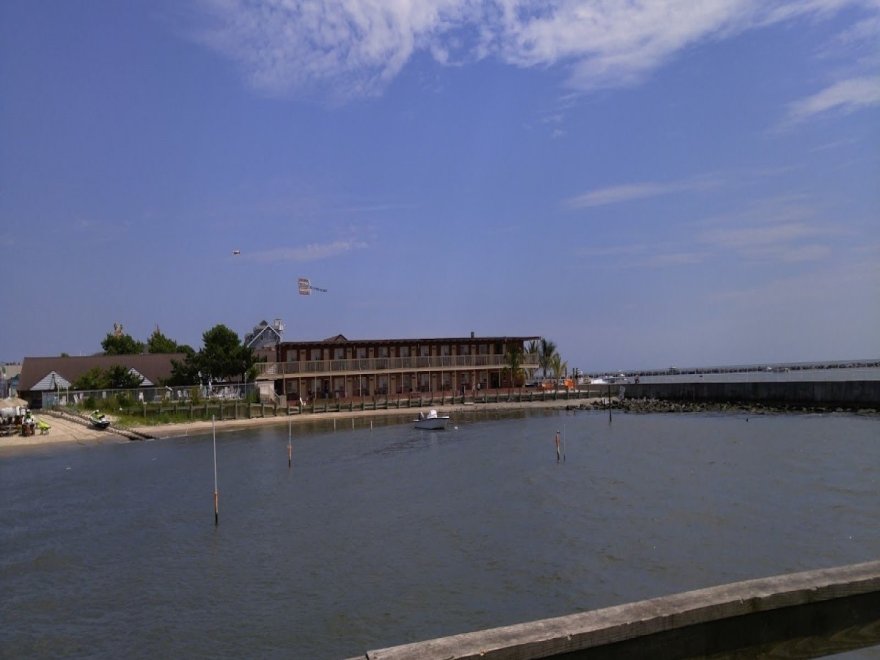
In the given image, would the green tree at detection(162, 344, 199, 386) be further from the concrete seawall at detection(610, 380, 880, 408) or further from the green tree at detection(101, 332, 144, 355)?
the concrete seawall at detection(610, 380, 880, 408)

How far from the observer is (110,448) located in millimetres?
45438

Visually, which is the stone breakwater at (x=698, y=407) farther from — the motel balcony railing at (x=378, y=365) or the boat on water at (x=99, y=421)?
the boat on water at (x=99, y=421)

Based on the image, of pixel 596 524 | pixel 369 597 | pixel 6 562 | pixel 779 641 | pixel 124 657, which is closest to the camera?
pixel 779 641

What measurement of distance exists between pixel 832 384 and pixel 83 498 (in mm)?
57373

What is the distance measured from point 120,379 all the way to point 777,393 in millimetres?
61659

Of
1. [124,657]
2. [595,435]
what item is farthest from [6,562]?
[595,435]

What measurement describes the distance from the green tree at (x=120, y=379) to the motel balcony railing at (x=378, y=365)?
11762 mm

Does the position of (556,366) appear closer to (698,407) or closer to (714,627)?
(698,407)

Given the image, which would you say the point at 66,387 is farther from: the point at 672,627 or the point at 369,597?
the point at 672,627

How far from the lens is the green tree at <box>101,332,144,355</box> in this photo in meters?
94.2

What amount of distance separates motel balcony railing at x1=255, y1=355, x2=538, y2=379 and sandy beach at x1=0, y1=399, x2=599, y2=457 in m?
5.26

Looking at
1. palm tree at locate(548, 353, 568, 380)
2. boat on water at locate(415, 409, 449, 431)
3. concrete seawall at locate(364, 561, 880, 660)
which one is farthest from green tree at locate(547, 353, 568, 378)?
concrete seawall at locate(364, 561, 880, 660)

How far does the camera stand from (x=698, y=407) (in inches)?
2729

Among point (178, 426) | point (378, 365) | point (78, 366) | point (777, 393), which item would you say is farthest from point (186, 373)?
point (777, 393)
